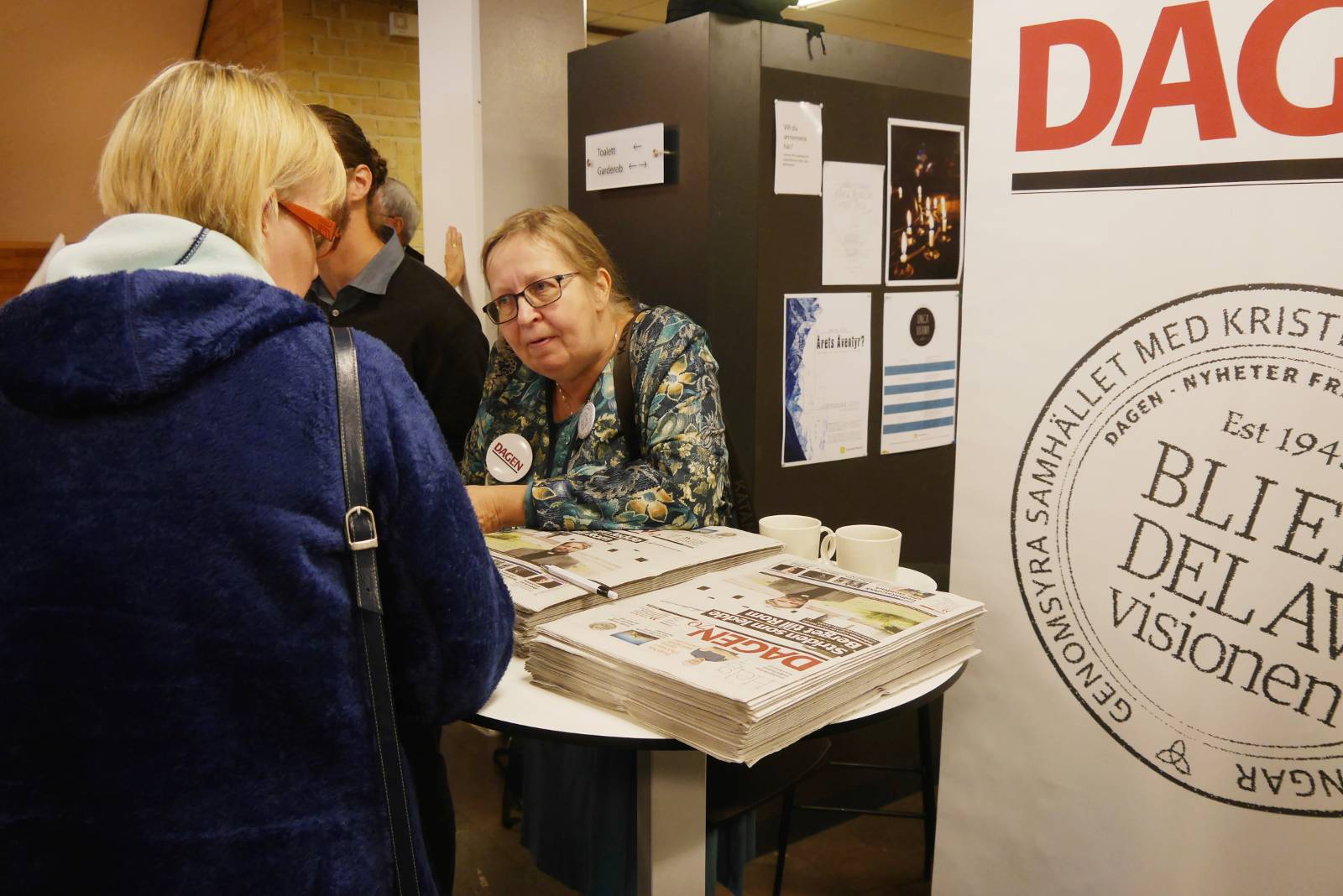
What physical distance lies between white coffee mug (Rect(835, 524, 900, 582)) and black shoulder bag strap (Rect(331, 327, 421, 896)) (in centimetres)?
83

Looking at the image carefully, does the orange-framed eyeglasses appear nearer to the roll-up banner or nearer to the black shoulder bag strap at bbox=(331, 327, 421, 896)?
the black shoulder bag strap at bbox=(331, 327, 421, 896)

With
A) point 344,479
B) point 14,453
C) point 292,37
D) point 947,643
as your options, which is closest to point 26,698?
point 14,453

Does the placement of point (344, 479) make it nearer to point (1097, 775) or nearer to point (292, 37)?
point (1097, 775)

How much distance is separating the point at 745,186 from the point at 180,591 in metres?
1.60

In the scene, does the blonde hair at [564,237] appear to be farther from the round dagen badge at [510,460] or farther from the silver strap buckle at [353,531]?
the silver strap buckle at [353,531]

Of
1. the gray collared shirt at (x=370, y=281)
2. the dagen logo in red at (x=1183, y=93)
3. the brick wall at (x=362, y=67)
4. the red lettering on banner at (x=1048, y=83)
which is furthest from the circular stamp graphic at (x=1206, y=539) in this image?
the brick wall at (x=362, y=67)

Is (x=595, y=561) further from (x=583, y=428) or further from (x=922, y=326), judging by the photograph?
(x=922, y=326)

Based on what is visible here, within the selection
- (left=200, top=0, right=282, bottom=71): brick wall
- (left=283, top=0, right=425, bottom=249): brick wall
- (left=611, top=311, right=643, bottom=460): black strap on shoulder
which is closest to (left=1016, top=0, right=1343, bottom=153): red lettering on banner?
(left=611, top=311, right=643, bottom=460): black strap on shoulder

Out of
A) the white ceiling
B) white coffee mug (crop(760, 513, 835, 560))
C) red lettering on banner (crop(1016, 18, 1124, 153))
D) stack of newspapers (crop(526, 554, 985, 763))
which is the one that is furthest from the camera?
the white ceiling

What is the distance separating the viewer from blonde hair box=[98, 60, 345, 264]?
3.14 feet

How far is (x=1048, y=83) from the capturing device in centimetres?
130

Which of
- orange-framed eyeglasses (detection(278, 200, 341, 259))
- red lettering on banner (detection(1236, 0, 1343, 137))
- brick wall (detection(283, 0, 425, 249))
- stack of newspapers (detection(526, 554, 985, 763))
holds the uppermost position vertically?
brick wall (detection(283, 0, 425, 249))

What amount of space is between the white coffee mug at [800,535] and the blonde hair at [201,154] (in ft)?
3.13

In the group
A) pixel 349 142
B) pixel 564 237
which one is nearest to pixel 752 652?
pixel 564 237
